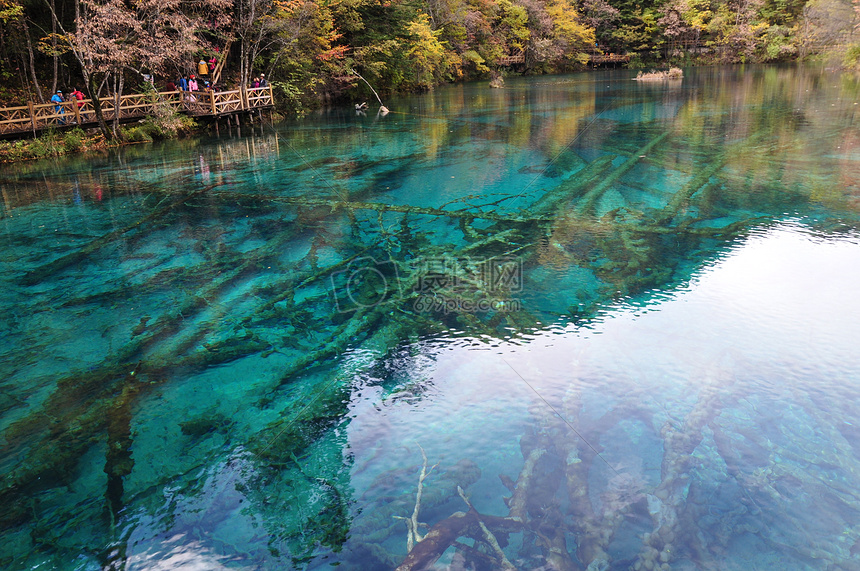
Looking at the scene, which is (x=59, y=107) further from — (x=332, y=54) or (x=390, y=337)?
(x=390, y=337)

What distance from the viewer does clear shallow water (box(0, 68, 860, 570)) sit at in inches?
166

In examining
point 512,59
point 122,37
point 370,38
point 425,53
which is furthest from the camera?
point 512,59

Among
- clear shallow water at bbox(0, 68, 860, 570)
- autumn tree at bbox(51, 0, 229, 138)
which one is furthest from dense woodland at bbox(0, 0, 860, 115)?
clear shallow water at bbox(0, 68, 860, 570)

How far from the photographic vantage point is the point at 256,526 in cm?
427

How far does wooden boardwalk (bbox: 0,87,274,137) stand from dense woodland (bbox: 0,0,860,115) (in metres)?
0.86

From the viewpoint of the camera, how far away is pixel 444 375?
6047 millimetres

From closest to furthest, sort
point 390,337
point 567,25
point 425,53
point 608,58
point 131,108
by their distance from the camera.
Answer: point 390,337 → point 131,108 → point 425,53 → point 567,25 → point 608,58

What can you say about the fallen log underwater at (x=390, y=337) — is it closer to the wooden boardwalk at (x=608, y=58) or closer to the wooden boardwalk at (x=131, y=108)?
the wooden boardwalk at (x=131, y=108)

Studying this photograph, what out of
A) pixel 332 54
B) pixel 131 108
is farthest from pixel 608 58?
pixel 131 108

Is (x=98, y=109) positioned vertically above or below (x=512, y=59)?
below

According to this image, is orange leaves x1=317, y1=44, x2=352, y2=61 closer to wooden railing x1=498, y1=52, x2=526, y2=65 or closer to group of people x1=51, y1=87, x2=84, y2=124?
group of people x1=51, y1=87, x2=84, y2=124

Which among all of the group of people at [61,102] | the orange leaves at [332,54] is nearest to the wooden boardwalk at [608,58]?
the orange leaves at [332,54]

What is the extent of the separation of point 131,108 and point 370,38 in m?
16.6

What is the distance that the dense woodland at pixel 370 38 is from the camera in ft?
63.2
